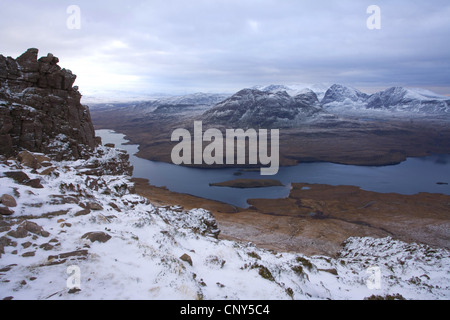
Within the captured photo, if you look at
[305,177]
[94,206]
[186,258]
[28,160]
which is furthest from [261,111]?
[186,258]

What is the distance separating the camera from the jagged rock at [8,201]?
30.4 ft

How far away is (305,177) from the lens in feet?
210

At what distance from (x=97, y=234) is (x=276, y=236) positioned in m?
24.3

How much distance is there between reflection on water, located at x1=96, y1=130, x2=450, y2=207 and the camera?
53.0 metres

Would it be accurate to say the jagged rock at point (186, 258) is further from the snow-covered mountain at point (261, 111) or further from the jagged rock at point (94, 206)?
the snow-covered mountain at point (261, 111)

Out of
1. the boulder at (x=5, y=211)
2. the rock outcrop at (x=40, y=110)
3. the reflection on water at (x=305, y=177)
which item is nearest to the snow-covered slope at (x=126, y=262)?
the boulder at (x=5, y=211)

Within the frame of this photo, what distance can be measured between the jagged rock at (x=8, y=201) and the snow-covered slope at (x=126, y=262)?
0.09 metres

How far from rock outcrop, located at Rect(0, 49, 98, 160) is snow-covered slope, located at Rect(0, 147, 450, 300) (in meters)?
3.86

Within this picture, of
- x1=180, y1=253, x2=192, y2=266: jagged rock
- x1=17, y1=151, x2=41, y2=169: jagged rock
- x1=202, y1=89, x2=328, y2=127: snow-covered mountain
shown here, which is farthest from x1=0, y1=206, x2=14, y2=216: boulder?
x1=202, y1=89, x2=328, y2=127: snow-covered mountain

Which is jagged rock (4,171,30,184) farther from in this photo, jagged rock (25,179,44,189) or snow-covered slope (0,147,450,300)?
jagged rock (25,179,44,189)

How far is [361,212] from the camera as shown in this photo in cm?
4084

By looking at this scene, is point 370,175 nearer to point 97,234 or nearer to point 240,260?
point 240,260

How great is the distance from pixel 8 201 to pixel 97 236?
3.56 m
